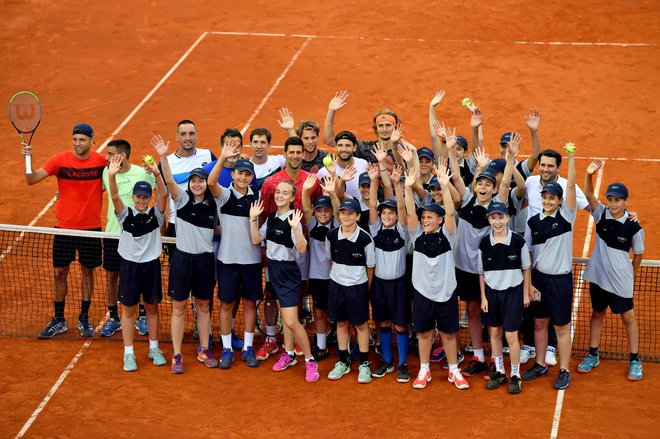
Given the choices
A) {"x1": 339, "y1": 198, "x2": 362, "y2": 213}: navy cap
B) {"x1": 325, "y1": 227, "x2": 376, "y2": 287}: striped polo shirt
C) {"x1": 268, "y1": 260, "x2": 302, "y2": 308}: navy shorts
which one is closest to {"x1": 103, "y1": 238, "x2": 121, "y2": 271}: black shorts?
{"x1": 268, "y1": 260, "x2": 302, "y2": 308}: navy shorts

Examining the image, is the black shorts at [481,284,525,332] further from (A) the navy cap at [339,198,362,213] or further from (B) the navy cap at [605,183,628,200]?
(A) the navy cap at [339,198,362,213]

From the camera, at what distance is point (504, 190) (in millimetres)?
11570

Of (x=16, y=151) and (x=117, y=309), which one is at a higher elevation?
(x=16, y=151)

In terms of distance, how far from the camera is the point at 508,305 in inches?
447

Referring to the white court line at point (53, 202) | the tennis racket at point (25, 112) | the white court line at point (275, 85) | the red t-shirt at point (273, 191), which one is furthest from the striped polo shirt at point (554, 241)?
the white court line at point (275, 85)

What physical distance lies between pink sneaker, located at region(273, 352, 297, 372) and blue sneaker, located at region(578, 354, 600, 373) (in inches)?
122

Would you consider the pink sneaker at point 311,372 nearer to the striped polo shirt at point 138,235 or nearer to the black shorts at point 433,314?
the black shorts at point 433,314

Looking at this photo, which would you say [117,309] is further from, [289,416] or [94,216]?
[289,416]

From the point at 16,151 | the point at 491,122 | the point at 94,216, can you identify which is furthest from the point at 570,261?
the point at 16,151

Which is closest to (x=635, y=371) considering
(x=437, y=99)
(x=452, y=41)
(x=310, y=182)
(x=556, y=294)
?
(x=556, y=294)

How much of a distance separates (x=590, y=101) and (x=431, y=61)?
3.43m

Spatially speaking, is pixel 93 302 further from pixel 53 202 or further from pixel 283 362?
pixel 53 202

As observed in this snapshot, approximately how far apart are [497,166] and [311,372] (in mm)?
2968

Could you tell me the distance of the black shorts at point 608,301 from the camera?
1165 cm
